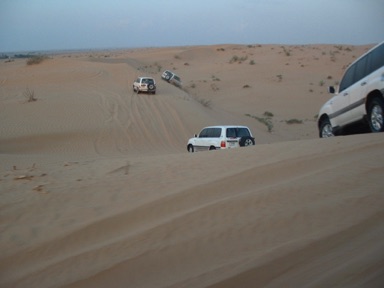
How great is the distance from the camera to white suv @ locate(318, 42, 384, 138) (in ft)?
31.1

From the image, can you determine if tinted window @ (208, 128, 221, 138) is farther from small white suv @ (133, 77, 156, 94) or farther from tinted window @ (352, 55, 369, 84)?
small white suv @ (133, 77, 156, 94)

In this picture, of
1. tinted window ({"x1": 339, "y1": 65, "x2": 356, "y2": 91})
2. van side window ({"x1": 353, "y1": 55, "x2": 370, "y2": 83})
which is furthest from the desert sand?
tinted window ({"x1": 339, "y1": 65, "x2": 356, "y2": 91})

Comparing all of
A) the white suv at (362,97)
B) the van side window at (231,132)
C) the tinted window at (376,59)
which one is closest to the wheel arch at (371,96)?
the white suv at (362,97)

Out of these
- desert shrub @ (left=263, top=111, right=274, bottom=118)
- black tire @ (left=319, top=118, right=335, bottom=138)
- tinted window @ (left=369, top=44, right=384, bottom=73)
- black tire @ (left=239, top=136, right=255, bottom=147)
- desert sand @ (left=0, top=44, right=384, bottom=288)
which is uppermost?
tinted window @ (left=369, top=44, right=384, bottom=73)

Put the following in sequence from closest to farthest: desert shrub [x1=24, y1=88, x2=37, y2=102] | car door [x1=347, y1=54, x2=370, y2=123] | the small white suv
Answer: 1. car door [x1=347, y1=54, x2=370, y2=123]
2. desert shrub [x1=24, y1=88, x2=37, y2=102]
3. the small white suv

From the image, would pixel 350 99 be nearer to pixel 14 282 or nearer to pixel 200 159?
pixel 200 159

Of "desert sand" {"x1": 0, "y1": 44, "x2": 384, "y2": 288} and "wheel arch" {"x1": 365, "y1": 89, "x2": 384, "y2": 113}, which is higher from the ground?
"wheel arch" {"x1": 365, "y1": 89, "x2": 384, "y2": 113}

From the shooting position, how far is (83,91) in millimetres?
35062

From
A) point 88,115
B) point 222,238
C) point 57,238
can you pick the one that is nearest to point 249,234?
point 222,238

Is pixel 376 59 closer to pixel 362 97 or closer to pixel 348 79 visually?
pixel 362 97

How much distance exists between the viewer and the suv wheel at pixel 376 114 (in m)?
9.41

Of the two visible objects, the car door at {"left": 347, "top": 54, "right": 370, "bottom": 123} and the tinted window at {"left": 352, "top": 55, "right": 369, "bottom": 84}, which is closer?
the car door at {"left": 347, "top": 54, "right": 370, "bottom": 123}

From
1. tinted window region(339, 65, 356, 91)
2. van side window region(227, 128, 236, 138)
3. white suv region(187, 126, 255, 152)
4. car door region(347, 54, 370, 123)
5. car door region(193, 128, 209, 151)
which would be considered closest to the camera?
car door region(347, 54, 370, 123)

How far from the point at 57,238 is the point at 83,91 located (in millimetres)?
31030
